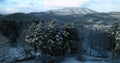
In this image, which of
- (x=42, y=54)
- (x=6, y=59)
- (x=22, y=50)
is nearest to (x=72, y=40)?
(x=42, y=54)

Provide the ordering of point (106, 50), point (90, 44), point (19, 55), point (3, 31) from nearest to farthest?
point (19, 55)
point (3, 31)
point (106, 50)
point (90, 44)

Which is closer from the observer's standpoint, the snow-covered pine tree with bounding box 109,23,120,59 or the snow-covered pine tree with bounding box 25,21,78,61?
the snow-covered pine tree with bounding box 25,21,78,61

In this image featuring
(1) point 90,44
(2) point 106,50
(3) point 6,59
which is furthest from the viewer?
(1) point 90,44

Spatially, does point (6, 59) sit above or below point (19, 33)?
below

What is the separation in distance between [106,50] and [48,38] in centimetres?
2671

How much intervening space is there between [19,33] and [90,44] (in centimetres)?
2623

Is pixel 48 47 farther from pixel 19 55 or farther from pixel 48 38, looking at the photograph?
pixel 19 55

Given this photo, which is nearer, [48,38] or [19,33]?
[48,38]

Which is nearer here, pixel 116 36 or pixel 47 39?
pixel 47 39

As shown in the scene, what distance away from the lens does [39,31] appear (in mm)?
45562

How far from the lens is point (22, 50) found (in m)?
52.8

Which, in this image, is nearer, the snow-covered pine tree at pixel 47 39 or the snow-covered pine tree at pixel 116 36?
the snow-covered pine tree at pixel 47 39

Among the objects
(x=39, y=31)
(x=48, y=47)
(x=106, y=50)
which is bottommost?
(x=106, y=50)

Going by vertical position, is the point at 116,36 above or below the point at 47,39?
below
